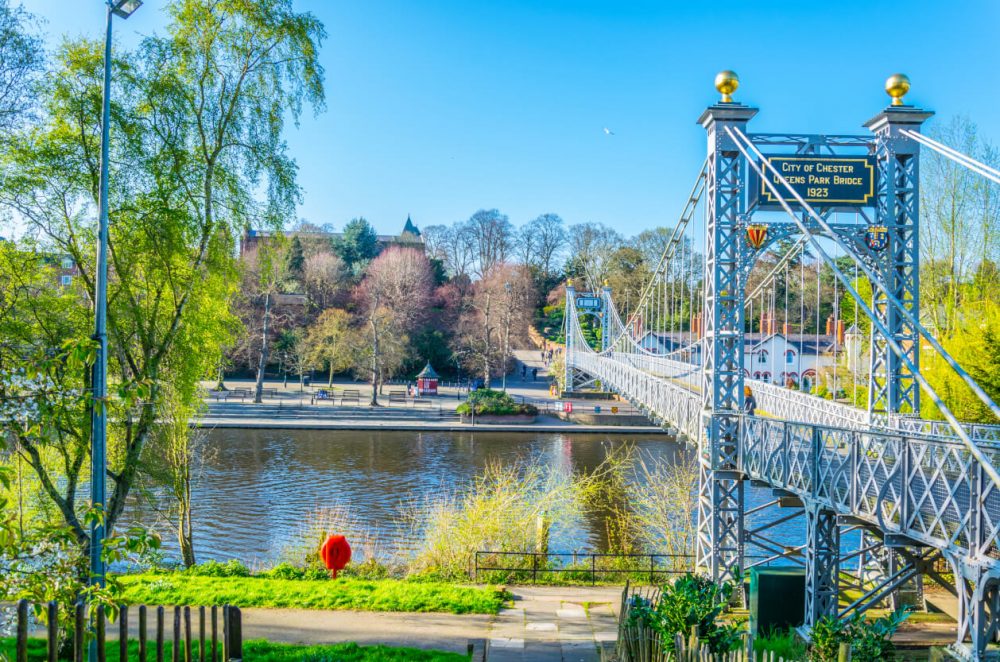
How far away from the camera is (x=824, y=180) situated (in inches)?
496

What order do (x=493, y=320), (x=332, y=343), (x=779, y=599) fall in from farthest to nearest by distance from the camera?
(x=493, y=320) → (x=332, y=343) → (x=779, y=599)

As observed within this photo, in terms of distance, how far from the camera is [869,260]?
12.9m

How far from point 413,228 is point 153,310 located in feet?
288

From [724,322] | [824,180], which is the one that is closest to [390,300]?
[724,322]

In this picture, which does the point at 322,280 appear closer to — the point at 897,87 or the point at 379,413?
the point at 379,413

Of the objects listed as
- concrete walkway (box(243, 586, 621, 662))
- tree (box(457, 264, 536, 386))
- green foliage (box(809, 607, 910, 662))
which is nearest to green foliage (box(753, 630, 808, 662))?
green foliage (box(809, 607, 910, 662))

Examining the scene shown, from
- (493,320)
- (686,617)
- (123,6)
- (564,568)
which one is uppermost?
(123,6)

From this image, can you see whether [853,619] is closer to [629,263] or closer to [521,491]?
[521,491]

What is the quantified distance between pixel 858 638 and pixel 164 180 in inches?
394

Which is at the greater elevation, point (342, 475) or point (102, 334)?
point (102, 334)

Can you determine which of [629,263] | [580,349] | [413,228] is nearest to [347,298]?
[580,349]

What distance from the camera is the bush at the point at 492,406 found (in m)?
37.8

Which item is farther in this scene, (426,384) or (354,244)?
(354,244)

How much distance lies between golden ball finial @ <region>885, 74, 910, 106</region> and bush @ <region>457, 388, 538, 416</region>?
2720 centimetres
